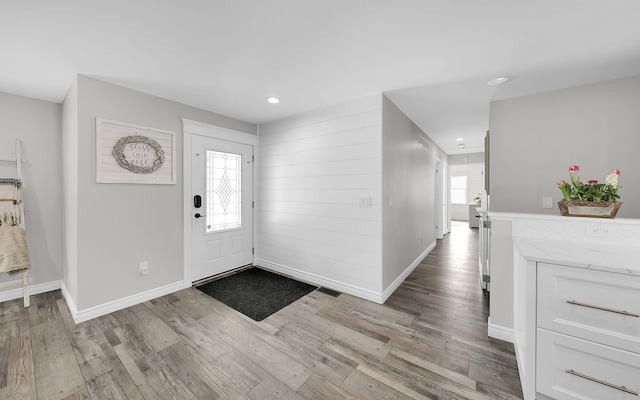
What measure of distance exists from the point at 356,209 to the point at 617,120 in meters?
2.67

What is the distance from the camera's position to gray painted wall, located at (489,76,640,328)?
7.17ft

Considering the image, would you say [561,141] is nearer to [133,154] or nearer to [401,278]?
[401,278]

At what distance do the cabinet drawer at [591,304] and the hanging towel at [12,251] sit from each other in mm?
4532

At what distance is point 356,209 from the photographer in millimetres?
2973

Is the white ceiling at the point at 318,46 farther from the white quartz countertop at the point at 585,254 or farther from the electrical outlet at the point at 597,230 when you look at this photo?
the white quartz countertop at the point at 585,254

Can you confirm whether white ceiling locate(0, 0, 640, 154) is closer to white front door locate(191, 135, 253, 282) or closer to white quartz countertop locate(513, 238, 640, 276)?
white front door locate(191, 135, 253, 282)

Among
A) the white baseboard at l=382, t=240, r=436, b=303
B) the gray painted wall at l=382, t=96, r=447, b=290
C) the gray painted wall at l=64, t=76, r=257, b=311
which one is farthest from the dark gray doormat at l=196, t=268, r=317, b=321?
the gray painted wall at l=382, t=96, r=447, b=290

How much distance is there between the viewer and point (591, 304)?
129 cm

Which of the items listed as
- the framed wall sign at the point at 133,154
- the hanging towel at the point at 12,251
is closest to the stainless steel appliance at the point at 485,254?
the framed wall sign at the point at 133,154

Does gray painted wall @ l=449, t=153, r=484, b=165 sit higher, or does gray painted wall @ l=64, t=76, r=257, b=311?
gray painted wall @ l=449, t=153, r=484, b=165

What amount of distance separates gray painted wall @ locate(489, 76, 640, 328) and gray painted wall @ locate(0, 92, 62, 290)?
5040 millimetres

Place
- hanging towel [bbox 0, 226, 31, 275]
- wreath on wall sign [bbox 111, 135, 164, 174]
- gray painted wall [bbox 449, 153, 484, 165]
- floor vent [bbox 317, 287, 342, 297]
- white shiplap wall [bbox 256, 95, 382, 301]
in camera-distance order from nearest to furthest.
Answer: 1. hanging towel [bbox 0, 226, 31, 275]
2. wreath on wall sign [bbox 111, 135, 164, 174]
3. white shiplap wall [bbox 256, 95, 382, 301]
4. floor vent [bbox 317, 287, 342, 297]
5. gray painted wall [bbox 449, 153, 484, 165]

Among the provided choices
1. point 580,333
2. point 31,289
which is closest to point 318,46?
point 580,333

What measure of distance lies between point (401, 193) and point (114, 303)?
3.64 metres
